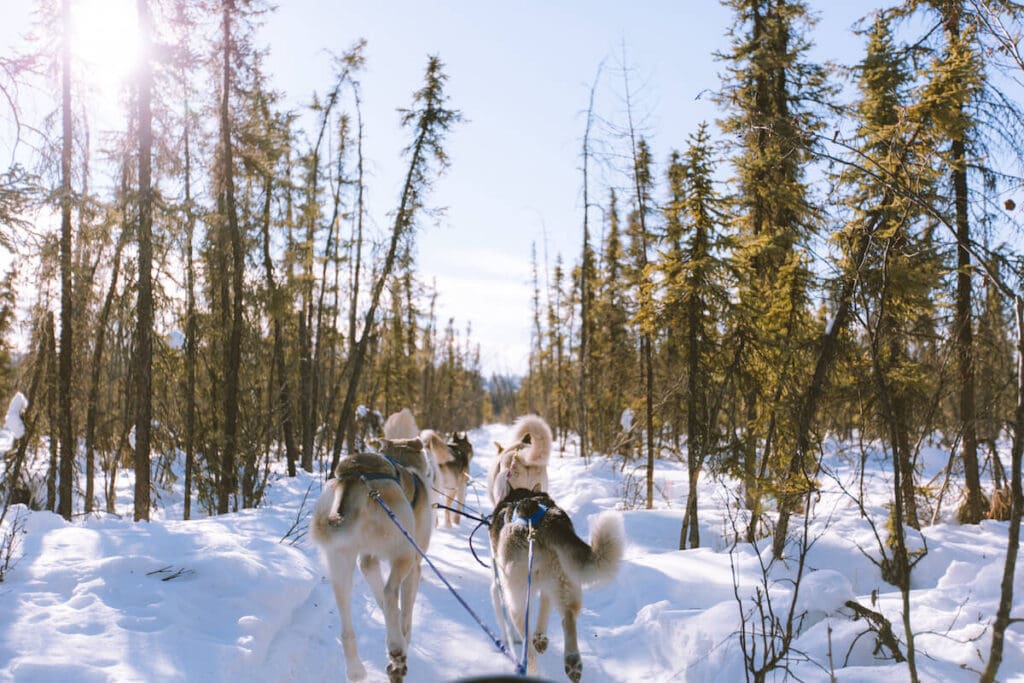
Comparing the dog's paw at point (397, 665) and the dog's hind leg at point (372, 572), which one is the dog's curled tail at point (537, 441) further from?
the dog's paw at point (397, 665)

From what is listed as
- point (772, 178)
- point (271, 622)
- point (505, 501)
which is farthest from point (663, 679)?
point (772, 178)

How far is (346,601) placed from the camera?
4762 mm

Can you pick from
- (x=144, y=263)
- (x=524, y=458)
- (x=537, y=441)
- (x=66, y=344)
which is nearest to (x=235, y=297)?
(x=144, y=263)

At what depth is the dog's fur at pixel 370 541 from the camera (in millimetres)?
4723

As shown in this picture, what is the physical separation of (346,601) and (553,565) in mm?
1561

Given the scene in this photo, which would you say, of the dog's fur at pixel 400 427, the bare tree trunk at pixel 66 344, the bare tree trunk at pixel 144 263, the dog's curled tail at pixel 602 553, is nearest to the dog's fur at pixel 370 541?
the dog's curled tail at pixel 602 553

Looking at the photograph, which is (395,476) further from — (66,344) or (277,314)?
(277,314)

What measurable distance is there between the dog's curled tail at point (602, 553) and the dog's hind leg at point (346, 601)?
65.8 inches

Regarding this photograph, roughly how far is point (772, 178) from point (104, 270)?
14417mm

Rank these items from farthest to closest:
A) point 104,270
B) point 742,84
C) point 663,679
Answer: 1. point 104,270
2. point 742,84
3. point 663,679

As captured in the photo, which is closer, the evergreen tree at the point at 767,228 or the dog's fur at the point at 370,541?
the dog's fur at the point at 370,541

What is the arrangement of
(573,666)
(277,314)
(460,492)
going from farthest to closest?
(277,314)
(460,492)
(573,666)

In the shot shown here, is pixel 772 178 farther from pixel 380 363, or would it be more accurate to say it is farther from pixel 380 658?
pixel 380 363

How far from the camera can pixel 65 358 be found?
12.0 metres
